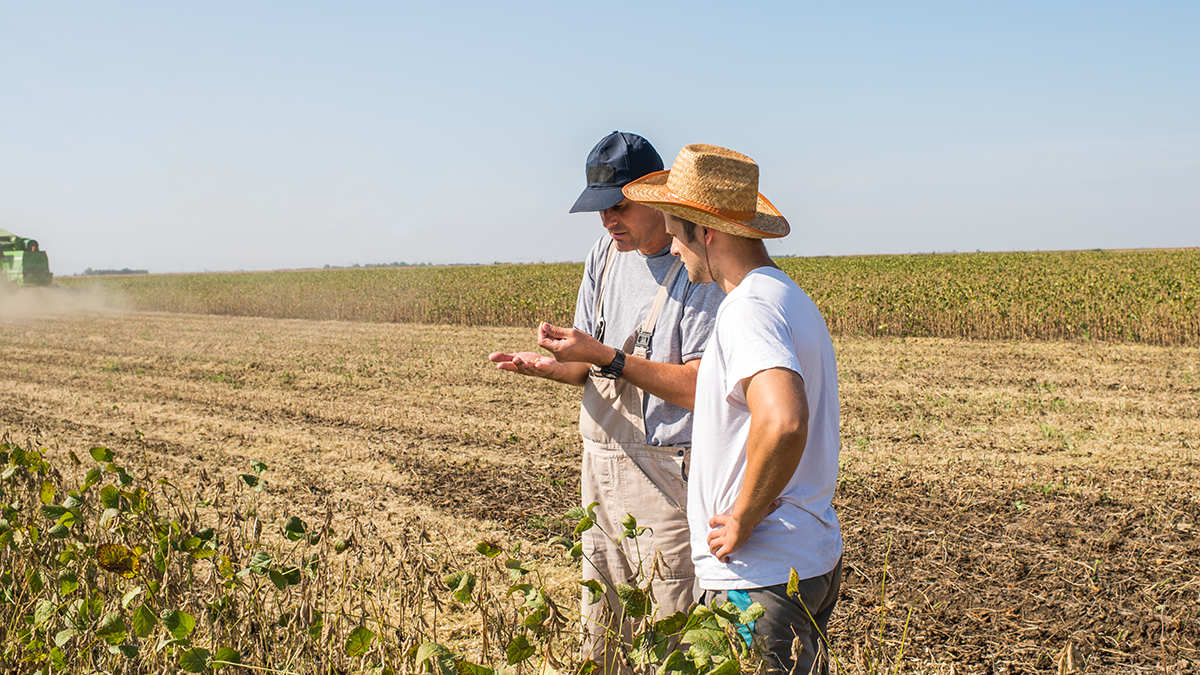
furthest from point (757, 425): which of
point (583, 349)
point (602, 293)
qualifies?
point (602, 293)

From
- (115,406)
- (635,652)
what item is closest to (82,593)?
(635,652)

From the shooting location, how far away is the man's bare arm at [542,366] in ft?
8.81

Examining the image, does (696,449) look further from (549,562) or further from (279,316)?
(279,316)

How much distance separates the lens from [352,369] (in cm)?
1193

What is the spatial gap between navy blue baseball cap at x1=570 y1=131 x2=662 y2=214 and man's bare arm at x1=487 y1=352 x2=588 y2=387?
503 millimetres

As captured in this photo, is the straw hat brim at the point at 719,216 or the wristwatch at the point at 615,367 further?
the wristwatch at the point at 615,367

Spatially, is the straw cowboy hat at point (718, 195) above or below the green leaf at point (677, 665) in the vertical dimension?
above

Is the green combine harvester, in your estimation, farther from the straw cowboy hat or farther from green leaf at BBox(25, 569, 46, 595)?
the straw cowboy hat

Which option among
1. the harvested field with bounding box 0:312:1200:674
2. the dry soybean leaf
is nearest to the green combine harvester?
the harvested field with bounding box 0:312:1200:674

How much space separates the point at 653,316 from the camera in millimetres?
2506

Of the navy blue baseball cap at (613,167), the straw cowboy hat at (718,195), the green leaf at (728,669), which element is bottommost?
the green leaf at (728,669)

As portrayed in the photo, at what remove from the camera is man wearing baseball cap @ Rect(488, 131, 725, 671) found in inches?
95.3

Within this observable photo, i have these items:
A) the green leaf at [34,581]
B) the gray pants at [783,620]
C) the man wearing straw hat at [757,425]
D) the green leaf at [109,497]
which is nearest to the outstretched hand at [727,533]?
the man wearing straw hat at [757,425]

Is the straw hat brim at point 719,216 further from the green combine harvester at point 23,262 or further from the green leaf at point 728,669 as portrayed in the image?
the green combine harvester at point 23,262
